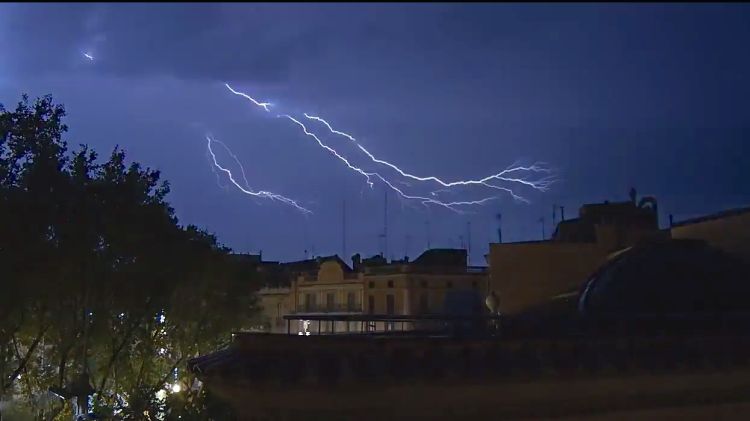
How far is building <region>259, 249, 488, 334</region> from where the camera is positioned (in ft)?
165

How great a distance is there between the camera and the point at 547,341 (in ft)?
38.5

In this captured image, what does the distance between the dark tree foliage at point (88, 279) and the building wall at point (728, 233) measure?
14501 mm

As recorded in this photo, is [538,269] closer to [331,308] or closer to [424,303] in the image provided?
[424,303]

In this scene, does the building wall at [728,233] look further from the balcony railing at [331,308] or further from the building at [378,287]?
the balcony railing at [331,308]

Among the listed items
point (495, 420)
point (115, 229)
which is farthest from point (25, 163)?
point (495, 420)

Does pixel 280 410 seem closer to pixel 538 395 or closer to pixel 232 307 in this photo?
pixel 538 395

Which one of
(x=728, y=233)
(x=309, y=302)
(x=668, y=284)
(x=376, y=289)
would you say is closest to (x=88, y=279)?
(x=668, y=284)

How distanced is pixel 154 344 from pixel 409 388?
1615cm

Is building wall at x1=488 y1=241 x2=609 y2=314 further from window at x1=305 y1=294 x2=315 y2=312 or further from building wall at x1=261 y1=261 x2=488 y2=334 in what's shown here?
window at x1=305 y1=294 x2=315 y2=312

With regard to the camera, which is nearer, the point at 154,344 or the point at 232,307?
the point at 154,344

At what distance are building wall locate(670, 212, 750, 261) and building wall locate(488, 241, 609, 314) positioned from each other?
7.60 metres

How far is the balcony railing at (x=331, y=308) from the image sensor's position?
5178cm

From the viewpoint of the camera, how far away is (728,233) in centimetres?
2244

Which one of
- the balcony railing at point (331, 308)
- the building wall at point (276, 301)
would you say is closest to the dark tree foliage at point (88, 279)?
the balcony railing at point (331, 308)
